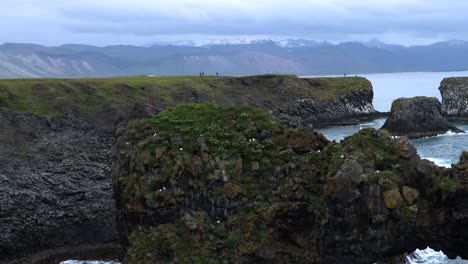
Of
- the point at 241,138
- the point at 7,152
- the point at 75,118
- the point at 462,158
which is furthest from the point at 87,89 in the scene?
the point at 462,158

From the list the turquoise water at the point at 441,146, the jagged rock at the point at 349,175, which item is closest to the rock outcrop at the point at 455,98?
the turquoise water at the point at 441,146

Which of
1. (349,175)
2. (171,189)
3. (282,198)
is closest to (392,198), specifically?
(349,175)

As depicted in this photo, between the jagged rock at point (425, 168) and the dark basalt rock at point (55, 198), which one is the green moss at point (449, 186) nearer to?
the jagged rock at point (425, 168)

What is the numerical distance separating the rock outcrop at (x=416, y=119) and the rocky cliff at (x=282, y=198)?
68841mm


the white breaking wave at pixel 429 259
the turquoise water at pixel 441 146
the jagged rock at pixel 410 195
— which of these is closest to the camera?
the jagged rock at pixel 410 195

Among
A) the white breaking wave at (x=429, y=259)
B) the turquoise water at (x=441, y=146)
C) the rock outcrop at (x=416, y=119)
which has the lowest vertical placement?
the white breaking wave at (x=429, y=259)

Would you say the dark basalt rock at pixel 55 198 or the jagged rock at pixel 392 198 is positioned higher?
the jagged rock at pixel 392 198

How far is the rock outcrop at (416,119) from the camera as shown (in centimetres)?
9625

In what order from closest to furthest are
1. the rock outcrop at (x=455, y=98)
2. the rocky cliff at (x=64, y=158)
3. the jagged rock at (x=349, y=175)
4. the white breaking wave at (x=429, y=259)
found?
1. the jagged rock at (x=349, y=175)
2. the white breaking wave at (x=429, y=259)
3. the rocky cliff at (x=64, y=158)
4. the rock outcrop at (x=455, y=98)

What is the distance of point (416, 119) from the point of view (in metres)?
97.6

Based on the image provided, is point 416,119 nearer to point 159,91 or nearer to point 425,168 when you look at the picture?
point 159,91

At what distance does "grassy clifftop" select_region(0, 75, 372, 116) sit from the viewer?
295 ft

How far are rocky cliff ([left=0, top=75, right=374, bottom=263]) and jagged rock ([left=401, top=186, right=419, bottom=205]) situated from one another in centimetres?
873

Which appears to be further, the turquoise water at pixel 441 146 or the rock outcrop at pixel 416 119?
the rock outcrop at pixel 416 119
